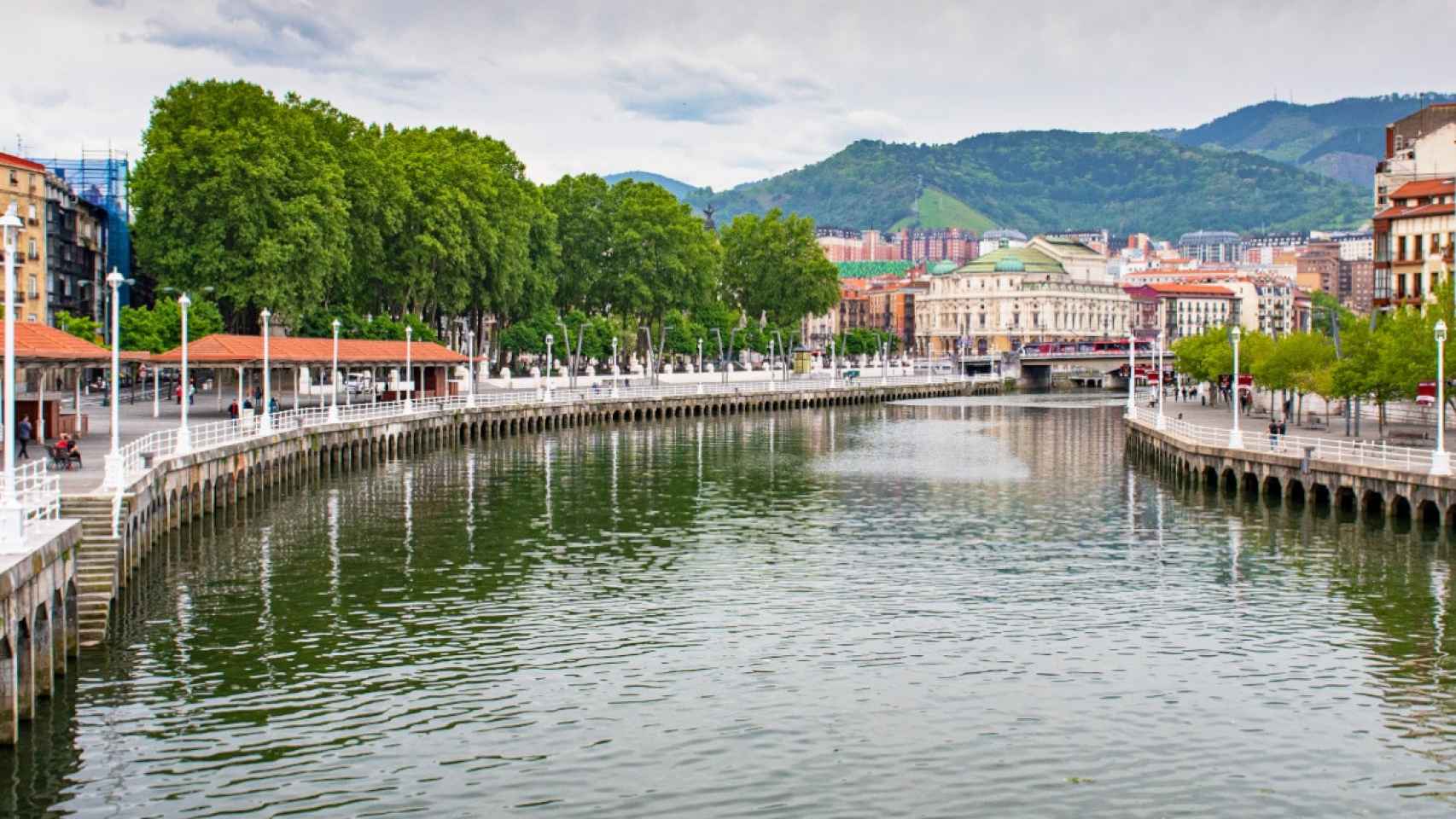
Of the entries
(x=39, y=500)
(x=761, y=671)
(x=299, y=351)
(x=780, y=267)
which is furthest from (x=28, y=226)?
(x=761, y=671)

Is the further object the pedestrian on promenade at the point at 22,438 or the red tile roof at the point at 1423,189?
the red tile roof at the point at 1423,189

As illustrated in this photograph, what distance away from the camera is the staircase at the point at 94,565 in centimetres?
3150

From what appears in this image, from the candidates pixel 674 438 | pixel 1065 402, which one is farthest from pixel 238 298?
pixel 1065 402

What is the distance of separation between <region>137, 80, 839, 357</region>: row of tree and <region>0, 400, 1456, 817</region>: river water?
36.4 m

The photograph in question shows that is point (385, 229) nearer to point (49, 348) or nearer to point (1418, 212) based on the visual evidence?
point (49, 348)

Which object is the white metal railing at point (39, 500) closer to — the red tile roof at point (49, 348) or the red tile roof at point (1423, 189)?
the red tile roof at point (49, 348)

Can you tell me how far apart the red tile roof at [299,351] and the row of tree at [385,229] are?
470 centimetres

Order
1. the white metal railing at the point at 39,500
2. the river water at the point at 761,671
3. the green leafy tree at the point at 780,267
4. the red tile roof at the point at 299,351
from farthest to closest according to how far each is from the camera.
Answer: the green leafy tree at the point at 780,267 → the red tile roof at the point at 299,351 → the white metal railing at the point at 39,500 → the river water at the point at 761,671

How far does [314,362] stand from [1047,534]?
4448 cm

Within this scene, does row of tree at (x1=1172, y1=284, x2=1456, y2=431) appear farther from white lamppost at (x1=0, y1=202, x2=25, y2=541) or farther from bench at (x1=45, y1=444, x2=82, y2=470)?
white lamppost at (x1=0, y1=202, x2=25, y2=541)

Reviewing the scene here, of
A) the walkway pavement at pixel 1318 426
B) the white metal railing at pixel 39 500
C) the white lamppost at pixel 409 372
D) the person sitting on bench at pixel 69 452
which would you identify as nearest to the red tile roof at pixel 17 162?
the white lamppost at pixel 409 372

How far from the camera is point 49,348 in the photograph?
5225cm

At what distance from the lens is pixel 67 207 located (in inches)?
4801

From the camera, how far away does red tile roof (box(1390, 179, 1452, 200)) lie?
10019 centimetres
